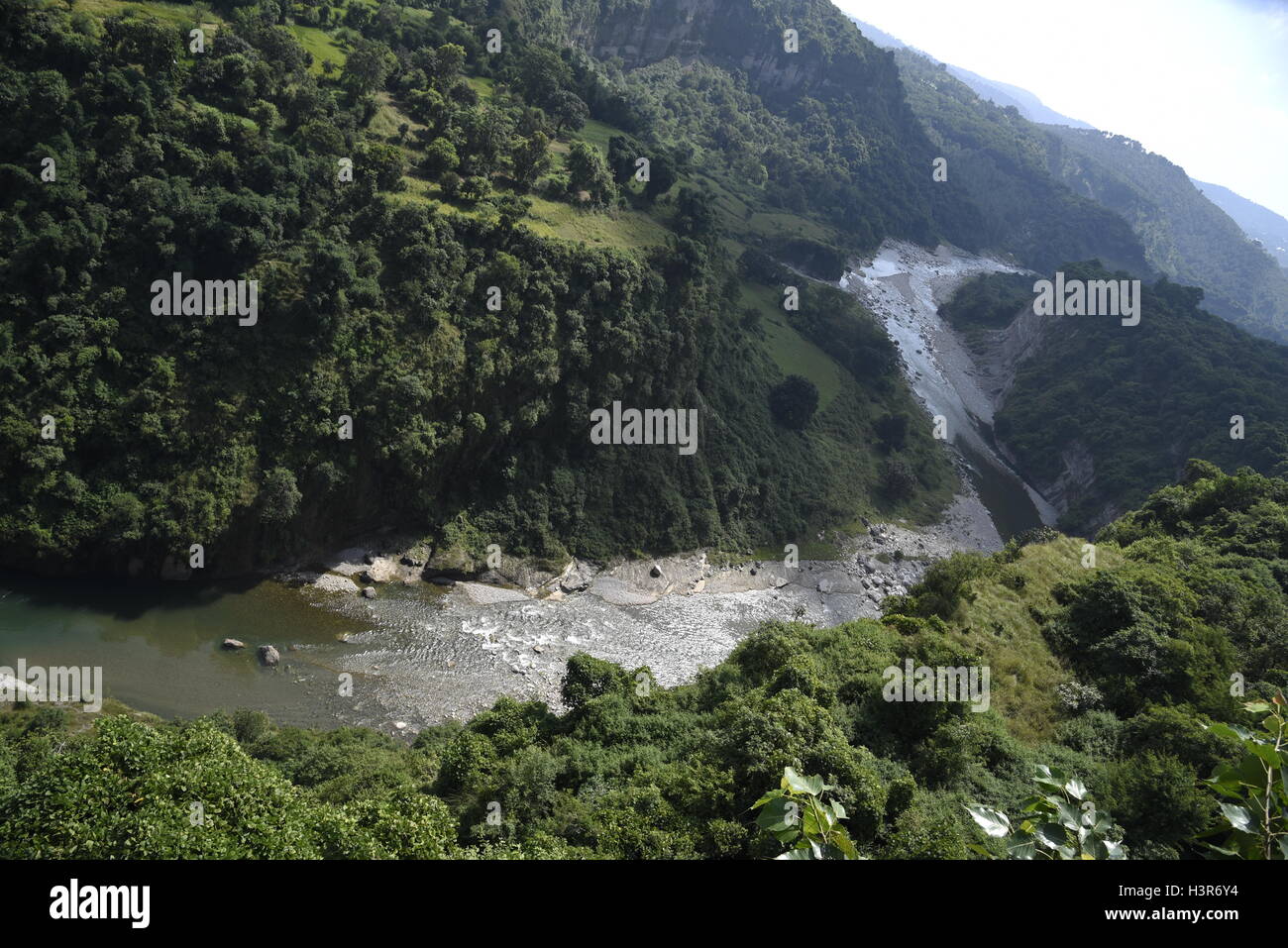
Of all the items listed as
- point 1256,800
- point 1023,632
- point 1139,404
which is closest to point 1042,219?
point 1139,404

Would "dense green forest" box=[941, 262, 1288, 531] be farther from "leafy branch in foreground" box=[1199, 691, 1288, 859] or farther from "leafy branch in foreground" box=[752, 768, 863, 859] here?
"leafy branch in foreground" box=[752, 768, 863, 859]

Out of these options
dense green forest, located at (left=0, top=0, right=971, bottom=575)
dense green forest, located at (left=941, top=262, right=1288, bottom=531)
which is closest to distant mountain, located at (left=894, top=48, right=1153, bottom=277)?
dense green forest, located at (left=941, top=262, right=1288, bottom=531)

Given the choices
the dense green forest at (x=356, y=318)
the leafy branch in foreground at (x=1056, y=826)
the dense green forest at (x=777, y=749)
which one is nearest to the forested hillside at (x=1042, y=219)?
the dense green forest at (x=356, y=318)

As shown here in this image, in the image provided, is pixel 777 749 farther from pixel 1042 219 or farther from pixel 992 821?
pixel 1042 219

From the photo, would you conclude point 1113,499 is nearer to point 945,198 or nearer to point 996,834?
point 996,834

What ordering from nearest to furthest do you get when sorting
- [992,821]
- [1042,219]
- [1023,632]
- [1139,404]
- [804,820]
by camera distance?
1. [992,821]
2. [804,820]
3. [1023,632]
4. [1139,404]
5. [1042,219]

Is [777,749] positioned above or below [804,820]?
below

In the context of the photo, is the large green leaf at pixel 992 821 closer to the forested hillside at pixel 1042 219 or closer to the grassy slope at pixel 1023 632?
A: the grassy slope at pixel 1023 632

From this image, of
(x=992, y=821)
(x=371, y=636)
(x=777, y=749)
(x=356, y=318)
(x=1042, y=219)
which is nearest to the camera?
(x=992, y=821)
